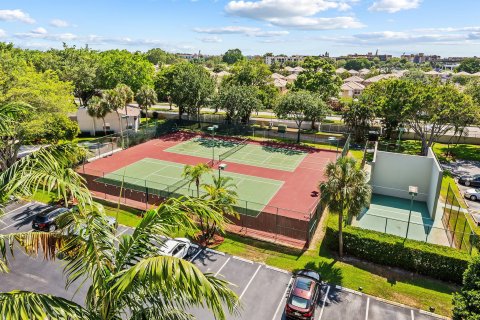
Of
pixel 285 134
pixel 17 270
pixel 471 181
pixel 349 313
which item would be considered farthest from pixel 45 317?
pixel 285 134

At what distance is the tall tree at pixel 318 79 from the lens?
5697 cm

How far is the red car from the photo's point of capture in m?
15.9

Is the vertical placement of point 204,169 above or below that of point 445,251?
above

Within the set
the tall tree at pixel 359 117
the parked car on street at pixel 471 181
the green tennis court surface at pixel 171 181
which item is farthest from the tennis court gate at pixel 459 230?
the tall tree at pixel 359 117

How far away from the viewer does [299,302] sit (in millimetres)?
16172

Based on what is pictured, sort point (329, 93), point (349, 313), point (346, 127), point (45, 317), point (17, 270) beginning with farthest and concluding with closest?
point (329, 93) → point (346, 127) → point (17, 270) → point (349, 313) → point (45, 317)

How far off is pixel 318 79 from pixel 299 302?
153ft

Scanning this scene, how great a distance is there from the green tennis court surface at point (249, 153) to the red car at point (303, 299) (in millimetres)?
21742

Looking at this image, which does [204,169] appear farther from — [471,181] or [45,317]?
[471,181]

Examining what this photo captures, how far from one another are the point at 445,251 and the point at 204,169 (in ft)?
51.4

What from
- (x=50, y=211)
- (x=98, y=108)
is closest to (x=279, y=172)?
(x=50, y=211)

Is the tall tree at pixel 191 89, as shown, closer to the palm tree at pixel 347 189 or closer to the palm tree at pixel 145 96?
the palm tree at pixel 145 96

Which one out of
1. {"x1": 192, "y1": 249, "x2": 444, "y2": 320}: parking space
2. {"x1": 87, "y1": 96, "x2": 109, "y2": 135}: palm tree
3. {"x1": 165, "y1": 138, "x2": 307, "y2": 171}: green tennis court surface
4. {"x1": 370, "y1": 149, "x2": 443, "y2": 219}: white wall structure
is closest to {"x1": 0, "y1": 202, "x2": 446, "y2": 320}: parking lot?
{"x1": 192, "y1": 249, "x2": 444, "y2": 320}: parking space

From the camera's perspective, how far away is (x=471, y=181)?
1353 inches
